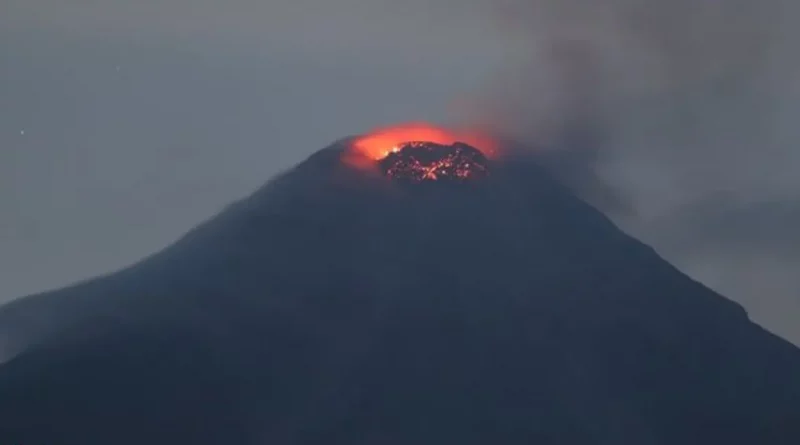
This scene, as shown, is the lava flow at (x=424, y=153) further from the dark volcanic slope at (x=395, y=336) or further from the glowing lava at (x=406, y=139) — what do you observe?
the dark volcanic slope at (x=395, y=336)

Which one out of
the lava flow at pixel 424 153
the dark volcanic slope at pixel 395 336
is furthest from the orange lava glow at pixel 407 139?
the dark volcanic slope at pixel 395 336

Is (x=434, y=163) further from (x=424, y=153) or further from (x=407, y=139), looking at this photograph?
(x=407, y=139)

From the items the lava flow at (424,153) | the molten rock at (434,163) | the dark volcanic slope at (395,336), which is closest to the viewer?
the dark volcanic slope at (395,336)

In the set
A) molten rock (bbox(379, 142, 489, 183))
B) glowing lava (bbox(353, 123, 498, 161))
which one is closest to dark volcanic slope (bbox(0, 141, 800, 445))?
molten rock (bbox(379, 142, 489, 183))

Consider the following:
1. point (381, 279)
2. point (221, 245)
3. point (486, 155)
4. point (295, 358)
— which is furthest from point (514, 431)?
point (486, 155)

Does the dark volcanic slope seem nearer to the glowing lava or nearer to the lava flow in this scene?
the lava flow

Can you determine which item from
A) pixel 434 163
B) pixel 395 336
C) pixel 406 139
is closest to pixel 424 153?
pixel 434 163

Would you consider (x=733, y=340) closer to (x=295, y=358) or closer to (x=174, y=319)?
(x=295, y=358)
